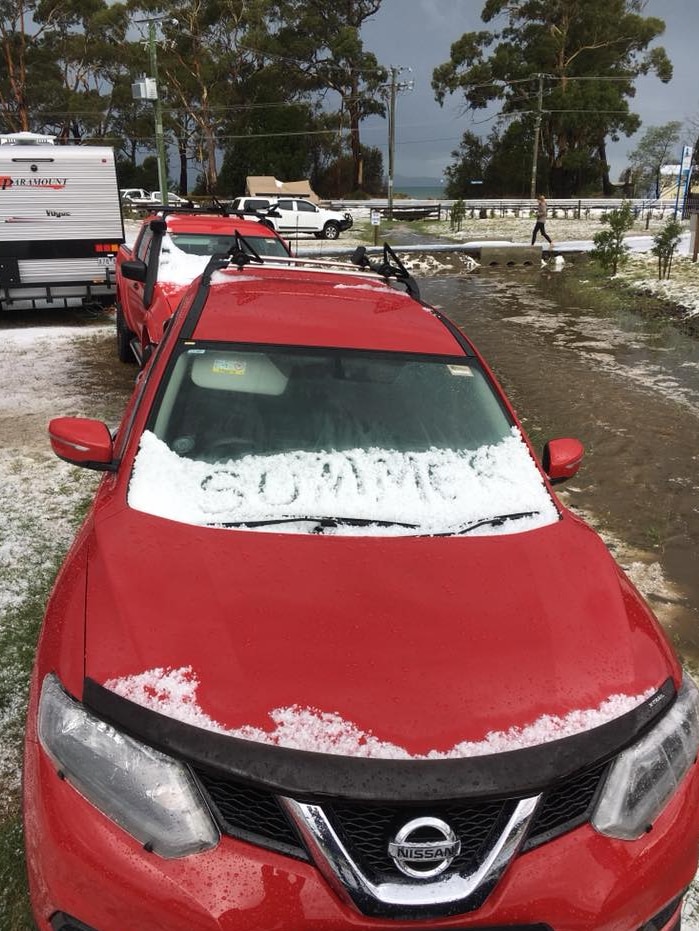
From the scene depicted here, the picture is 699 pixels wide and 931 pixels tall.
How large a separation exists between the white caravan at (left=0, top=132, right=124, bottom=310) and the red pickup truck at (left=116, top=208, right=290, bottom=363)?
149 centimetres

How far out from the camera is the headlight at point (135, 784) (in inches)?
62.7

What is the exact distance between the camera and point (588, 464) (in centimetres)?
637

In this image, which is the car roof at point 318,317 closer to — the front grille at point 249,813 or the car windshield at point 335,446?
the car windshield at point 335,446

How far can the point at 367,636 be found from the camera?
1.86 m

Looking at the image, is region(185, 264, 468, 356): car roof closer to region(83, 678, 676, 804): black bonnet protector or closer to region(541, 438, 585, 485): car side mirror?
region(541, 438, 585, 485): car side mirror

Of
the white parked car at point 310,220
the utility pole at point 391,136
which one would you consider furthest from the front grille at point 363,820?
the utility pole at point 391,136

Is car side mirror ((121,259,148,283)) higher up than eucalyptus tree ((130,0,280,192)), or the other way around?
eucalyptus tree ((130,0,280,192))

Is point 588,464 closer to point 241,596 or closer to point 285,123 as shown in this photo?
point 241,596

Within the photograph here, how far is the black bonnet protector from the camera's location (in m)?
1.56

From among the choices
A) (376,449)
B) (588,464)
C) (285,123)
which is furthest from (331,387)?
(285,123)

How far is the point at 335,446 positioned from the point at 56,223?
32.9 ft

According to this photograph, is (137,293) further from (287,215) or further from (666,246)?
(287,215)

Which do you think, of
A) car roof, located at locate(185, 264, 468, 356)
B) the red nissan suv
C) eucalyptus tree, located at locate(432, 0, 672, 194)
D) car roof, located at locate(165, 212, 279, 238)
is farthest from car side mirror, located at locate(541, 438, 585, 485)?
eucalyptus tree, located at locate(432, 0, 672, 194)

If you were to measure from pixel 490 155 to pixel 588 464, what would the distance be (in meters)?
62.5
